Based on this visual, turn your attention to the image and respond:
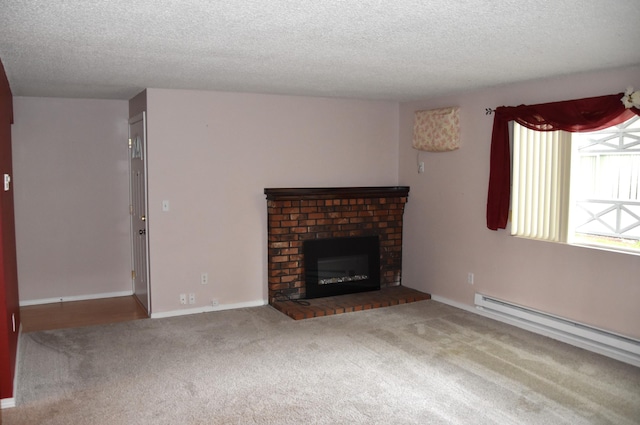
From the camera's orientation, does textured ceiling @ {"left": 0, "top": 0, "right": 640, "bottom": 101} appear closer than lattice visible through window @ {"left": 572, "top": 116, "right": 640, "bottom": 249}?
Yes

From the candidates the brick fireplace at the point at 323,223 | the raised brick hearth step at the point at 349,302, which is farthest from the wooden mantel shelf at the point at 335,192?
the raised brick hearth step at the point at 349,302

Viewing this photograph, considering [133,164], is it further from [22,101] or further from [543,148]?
[543,148]

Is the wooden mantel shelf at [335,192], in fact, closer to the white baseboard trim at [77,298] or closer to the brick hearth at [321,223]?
the brick hearth at [321,223]

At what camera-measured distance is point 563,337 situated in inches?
171

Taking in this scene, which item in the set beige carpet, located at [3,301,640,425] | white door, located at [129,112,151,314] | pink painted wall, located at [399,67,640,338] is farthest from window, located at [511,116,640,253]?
white door, located at [129,112,151,314]

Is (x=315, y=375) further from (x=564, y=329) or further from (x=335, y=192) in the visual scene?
(x=335, y=192)

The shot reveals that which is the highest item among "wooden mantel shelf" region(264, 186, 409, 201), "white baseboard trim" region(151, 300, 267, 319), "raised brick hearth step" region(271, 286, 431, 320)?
"wooden mantel shelf" region(264, 186, 409, 201)

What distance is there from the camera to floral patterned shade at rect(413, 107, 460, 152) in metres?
5.30

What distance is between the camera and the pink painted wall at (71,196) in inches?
215

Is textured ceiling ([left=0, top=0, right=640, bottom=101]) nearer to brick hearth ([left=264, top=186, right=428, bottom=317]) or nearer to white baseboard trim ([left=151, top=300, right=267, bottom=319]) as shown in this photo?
brick hearth ([left=264, top=186, right=428, bottom=317])

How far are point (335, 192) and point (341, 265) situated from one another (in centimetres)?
84

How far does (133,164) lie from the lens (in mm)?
5703

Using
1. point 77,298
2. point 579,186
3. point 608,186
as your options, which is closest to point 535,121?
point 579,186

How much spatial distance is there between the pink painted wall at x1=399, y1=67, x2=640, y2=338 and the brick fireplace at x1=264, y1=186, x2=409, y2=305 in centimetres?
19
